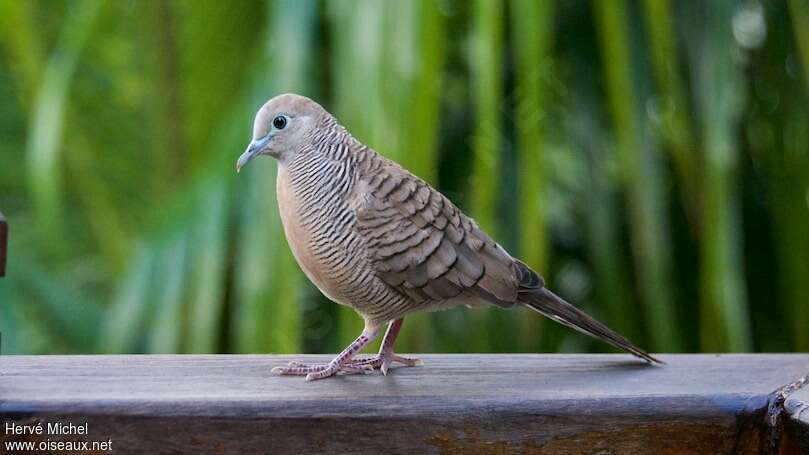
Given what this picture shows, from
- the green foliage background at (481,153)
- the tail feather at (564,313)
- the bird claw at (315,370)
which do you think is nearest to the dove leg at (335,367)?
the bird claw at (315,370)

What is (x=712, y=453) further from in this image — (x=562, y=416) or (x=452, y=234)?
(x=452, y=234)

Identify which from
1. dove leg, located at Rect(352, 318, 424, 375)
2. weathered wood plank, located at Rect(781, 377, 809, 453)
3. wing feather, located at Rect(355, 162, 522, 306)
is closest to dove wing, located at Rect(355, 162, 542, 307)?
wing feather, located at Rect(355, 162, 522, 306)

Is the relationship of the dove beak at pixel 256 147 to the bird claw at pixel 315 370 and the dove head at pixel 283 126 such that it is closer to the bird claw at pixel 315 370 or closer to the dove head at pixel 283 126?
the dove head at pixel 283 126

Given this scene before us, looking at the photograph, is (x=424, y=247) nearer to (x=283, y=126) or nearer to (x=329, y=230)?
(x=329, y=230)

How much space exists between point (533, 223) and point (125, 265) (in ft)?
4.52

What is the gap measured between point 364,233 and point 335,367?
199 mm

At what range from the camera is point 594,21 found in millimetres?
2621

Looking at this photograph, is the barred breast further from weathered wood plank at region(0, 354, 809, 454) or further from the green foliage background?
the green foliage background

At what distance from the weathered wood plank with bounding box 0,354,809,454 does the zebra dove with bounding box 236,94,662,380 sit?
139 mm

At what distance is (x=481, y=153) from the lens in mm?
2236

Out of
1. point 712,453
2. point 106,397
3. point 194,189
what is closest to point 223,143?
point 194,189

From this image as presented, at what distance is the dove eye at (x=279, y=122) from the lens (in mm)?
1520

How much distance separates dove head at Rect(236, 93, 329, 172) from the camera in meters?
1.51

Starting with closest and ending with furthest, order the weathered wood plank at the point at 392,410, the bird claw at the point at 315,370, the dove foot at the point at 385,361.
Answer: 1. the weathered wood plank at the point at 392,410
2. the bird claw at the point at 315,370
3. the dove foot at the point at 385,361
